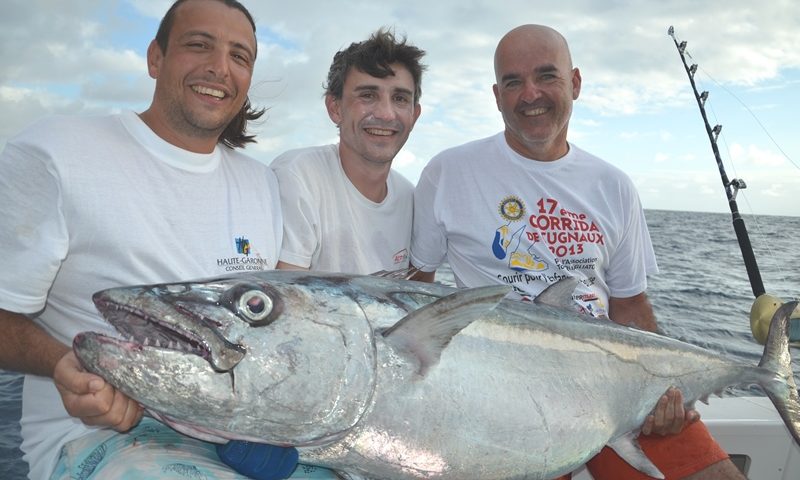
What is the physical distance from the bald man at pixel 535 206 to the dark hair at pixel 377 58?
1.95ft

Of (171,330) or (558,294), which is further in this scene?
(558,294)

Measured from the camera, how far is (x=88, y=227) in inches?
84.8

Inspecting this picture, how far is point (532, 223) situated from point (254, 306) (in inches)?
88.1

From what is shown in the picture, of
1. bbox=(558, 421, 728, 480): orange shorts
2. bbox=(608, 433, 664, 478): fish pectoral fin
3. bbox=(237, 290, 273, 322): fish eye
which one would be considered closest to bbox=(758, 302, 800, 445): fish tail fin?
bbox=(558, 421, 728, 480): orange shorts

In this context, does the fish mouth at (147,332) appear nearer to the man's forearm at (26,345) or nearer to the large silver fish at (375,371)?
the large silver fish at (375,371)

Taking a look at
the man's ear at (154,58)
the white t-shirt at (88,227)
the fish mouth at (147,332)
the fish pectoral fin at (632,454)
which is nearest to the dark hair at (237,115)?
the man's ear at (154,58)

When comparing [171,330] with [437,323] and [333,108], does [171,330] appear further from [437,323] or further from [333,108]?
[333,108]

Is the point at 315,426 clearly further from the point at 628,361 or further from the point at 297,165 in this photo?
the point at 297,165

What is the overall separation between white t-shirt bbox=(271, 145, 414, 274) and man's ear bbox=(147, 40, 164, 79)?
0.79 meters

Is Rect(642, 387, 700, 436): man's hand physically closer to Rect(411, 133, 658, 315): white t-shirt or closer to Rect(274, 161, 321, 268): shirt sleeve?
Rect(411, 133, 658, 315): white t-shirt

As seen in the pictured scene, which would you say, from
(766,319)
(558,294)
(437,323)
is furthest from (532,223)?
(437,323)

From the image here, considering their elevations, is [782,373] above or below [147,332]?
below

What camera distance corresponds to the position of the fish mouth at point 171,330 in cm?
146

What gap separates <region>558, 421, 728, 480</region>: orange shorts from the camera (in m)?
2.78
